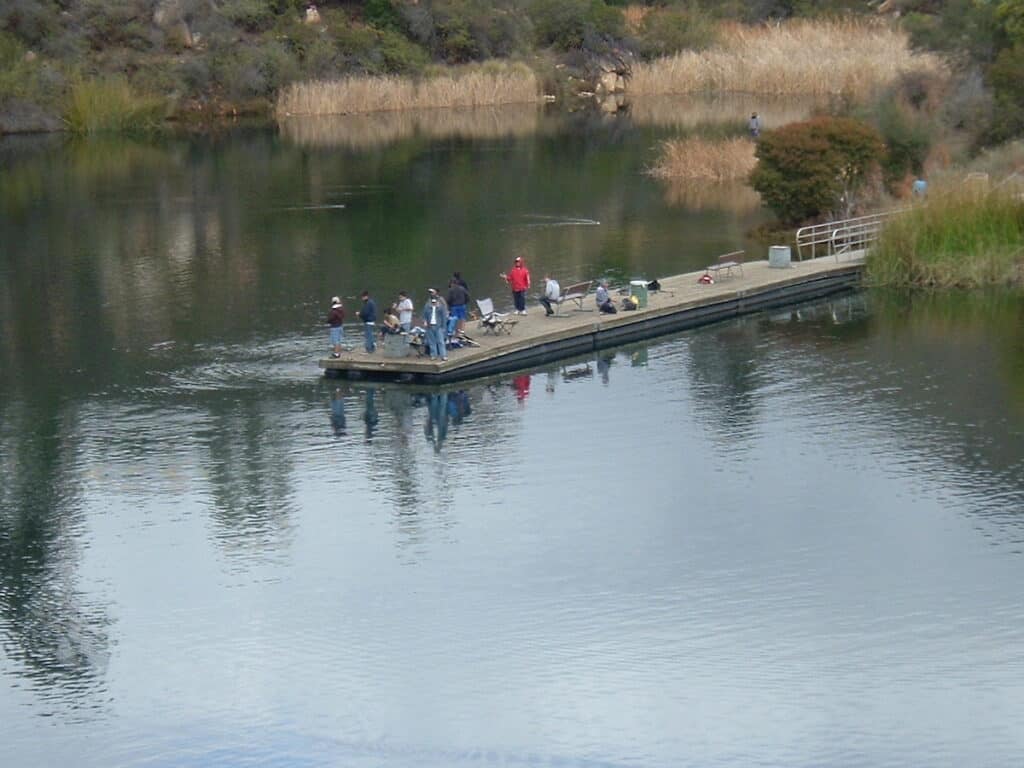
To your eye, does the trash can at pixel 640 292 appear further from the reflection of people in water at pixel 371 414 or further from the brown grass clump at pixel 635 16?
the brown grass clump at pixel 635 16

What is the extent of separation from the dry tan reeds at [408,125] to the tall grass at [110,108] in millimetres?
7546

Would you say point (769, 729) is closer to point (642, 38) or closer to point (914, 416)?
point (914, 416)

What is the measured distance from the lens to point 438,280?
171 ft

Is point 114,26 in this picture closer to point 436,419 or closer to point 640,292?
point 640,292

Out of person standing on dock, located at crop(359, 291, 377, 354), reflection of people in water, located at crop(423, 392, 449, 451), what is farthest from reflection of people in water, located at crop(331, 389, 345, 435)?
reflection of people in water, located at crop(423, 392, 449, 451)

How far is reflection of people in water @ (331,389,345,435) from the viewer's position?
37.4 metres

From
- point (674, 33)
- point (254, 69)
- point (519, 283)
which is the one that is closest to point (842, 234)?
point (519, 283)

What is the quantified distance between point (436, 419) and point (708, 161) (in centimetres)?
3651

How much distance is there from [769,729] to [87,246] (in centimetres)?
4220

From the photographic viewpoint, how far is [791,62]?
3944 inches

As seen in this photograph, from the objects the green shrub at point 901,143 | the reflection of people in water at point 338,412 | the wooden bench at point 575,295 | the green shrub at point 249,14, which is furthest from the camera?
the green shrub at point 249,14

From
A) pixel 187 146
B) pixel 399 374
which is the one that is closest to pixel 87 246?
pixel 399 374

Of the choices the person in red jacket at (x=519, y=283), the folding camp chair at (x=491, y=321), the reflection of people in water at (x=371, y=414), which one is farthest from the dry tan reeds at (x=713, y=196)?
the reflection of people in water at (x=371, y=414)

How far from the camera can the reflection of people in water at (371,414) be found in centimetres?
3747
